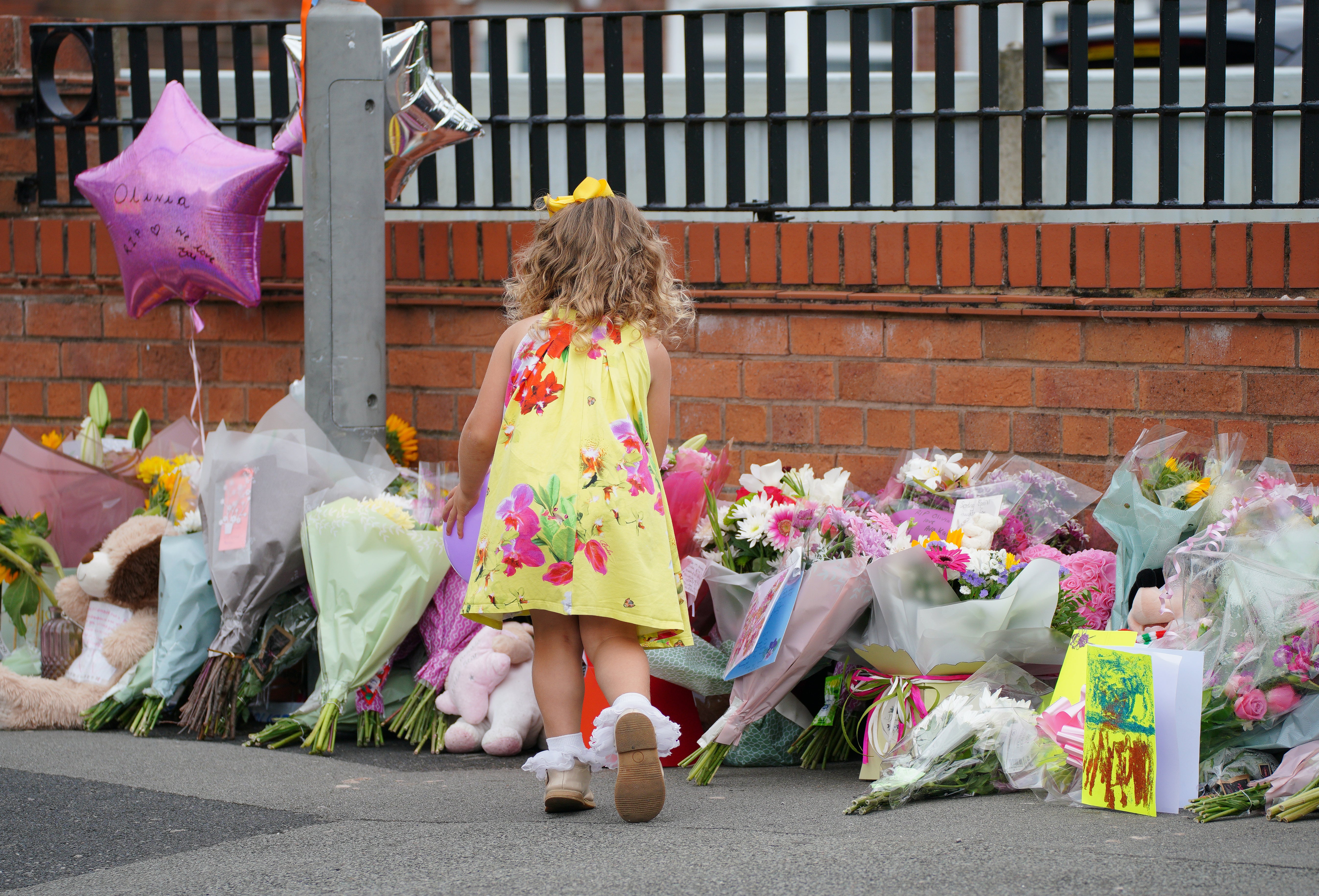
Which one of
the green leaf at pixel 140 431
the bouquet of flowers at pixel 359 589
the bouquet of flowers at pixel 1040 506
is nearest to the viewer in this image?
the bouquet of flowers at pixel 1040 506

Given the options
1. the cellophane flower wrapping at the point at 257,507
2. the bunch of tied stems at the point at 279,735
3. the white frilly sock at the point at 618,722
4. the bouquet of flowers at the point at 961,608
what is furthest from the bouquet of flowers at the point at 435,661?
the bouquet of flowers at the point at 961,608

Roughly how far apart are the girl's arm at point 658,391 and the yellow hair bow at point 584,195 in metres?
0.35

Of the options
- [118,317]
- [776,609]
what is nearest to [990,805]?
[776,609]

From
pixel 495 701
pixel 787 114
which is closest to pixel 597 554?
pixel 495 701

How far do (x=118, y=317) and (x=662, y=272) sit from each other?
268cm

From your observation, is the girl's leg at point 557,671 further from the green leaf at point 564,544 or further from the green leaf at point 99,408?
the green leaf at point 99,408

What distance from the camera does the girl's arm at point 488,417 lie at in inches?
121

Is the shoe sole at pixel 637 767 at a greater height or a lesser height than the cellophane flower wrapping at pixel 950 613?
lesser

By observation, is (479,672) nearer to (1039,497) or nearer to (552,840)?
(552,840)

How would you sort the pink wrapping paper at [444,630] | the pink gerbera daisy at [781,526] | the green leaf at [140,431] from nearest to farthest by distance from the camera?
the pink gerbera daisy at [781,526]
the pink wrapping paper at [444,630]
the green leaf at [140,431]

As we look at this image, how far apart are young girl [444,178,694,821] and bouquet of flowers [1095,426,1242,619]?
1.06 meters

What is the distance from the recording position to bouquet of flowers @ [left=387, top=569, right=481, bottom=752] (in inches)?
147

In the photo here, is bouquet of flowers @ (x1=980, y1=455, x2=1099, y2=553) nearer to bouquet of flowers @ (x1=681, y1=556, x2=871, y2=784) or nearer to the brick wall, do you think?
the brick wall

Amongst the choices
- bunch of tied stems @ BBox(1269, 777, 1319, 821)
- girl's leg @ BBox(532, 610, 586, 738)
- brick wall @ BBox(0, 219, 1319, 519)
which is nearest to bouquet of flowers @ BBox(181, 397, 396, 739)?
brick wall @ BBox(0, 219, 1319, 519)
